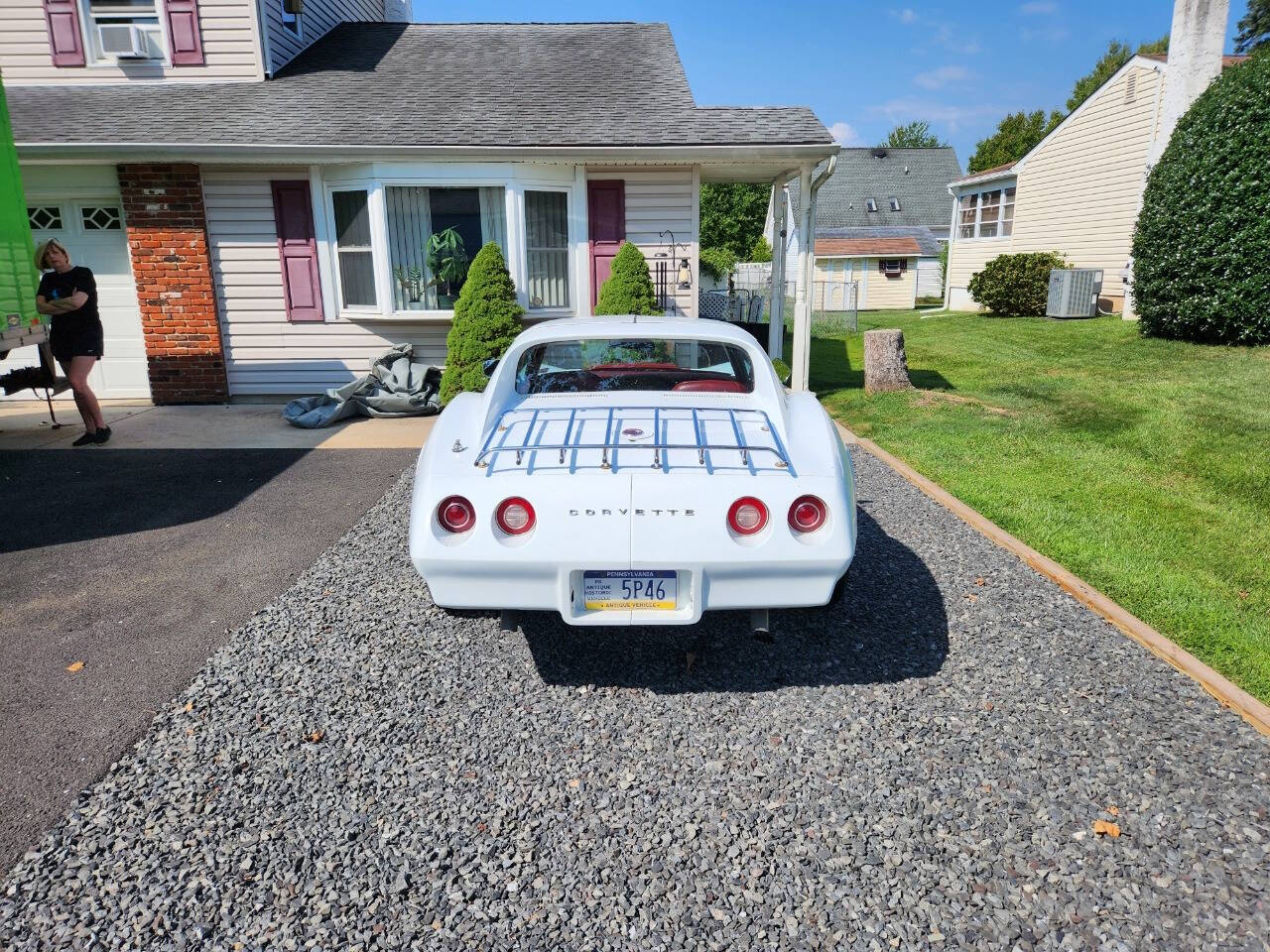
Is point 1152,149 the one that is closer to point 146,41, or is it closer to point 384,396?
point 384,396

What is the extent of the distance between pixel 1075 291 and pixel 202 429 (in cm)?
1715

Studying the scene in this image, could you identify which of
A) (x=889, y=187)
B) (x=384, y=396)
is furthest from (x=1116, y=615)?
(x=889, y=187)

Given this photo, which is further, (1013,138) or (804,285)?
A: (1013,138)

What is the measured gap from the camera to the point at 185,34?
11.4m

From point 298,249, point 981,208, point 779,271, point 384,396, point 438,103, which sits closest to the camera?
point 384,396

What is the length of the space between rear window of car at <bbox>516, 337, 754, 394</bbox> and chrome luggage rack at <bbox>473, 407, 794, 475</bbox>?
1.49ft

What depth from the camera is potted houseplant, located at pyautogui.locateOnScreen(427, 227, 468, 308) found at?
10016 millimetres

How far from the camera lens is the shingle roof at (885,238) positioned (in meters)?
30.3

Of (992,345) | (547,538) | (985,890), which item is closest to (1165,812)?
(985,890)

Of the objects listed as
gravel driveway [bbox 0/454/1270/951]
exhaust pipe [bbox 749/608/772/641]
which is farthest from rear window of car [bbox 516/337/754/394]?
exhaust pipe [bbox 749/608/772/641]

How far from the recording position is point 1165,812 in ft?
8.45

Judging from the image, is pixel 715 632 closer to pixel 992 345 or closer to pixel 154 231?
pixel 154 231

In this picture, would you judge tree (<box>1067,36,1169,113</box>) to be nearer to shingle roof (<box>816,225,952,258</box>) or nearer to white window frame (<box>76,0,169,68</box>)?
shingle roof (<box>816,225,952,258</box>)

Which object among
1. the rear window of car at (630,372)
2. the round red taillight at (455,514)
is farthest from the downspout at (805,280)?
the round red taillight at (455,514)
